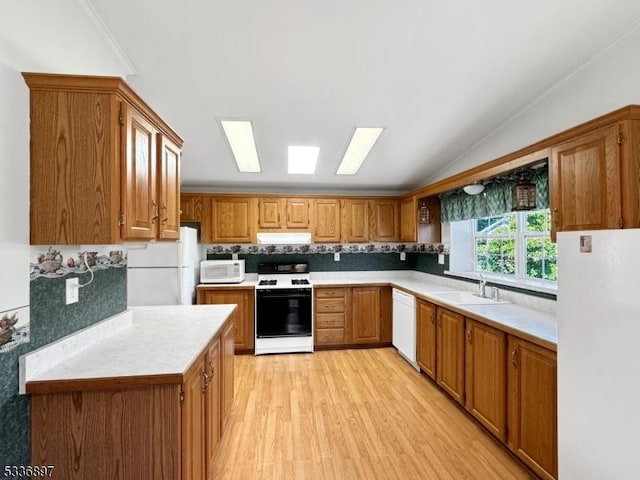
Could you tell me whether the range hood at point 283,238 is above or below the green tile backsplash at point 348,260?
above

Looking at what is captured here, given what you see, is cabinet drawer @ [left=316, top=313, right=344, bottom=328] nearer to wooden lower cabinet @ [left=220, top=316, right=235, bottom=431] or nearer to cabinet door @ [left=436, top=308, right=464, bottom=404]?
cabinet door @ [left=436, top=308, right=464, bottom=404]

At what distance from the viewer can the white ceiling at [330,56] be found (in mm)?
1678

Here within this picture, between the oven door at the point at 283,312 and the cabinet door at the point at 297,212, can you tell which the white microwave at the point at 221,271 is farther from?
the cabinet door at the point at 297,212

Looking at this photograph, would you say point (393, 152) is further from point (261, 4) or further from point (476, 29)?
point (261, 4)

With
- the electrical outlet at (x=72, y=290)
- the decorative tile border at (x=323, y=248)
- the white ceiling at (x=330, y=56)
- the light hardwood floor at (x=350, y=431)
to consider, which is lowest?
the light hardwood floor at (x=350, y=431)

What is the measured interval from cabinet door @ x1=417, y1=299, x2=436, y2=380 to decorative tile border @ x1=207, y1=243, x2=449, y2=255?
1281mm

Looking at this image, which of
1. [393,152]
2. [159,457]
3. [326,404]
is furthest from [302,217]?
[159,457]

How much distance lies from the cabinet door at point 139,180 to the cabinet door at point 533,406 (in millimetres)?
2243

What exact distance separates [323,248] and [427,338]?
81.7 inches

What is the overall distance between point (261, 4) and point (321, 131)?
1379 millimetres

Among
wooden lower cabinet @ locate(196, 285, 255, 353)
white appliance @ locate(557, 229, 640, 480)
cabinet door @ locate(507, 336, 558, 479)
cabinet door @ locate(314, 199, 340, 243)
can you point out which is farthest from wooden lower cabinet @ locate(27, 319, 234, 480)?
cabinet door @ locate(314, 199, 340, 243)

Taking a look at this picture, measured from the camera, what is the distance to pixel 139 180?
1476 millimetres

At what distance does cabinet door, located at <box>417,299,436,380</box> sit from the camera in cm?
299

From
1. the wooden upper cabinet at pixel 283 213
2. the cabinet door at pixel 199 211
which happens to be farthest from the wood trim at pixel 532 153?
the cabinet door at pixel 199 211
